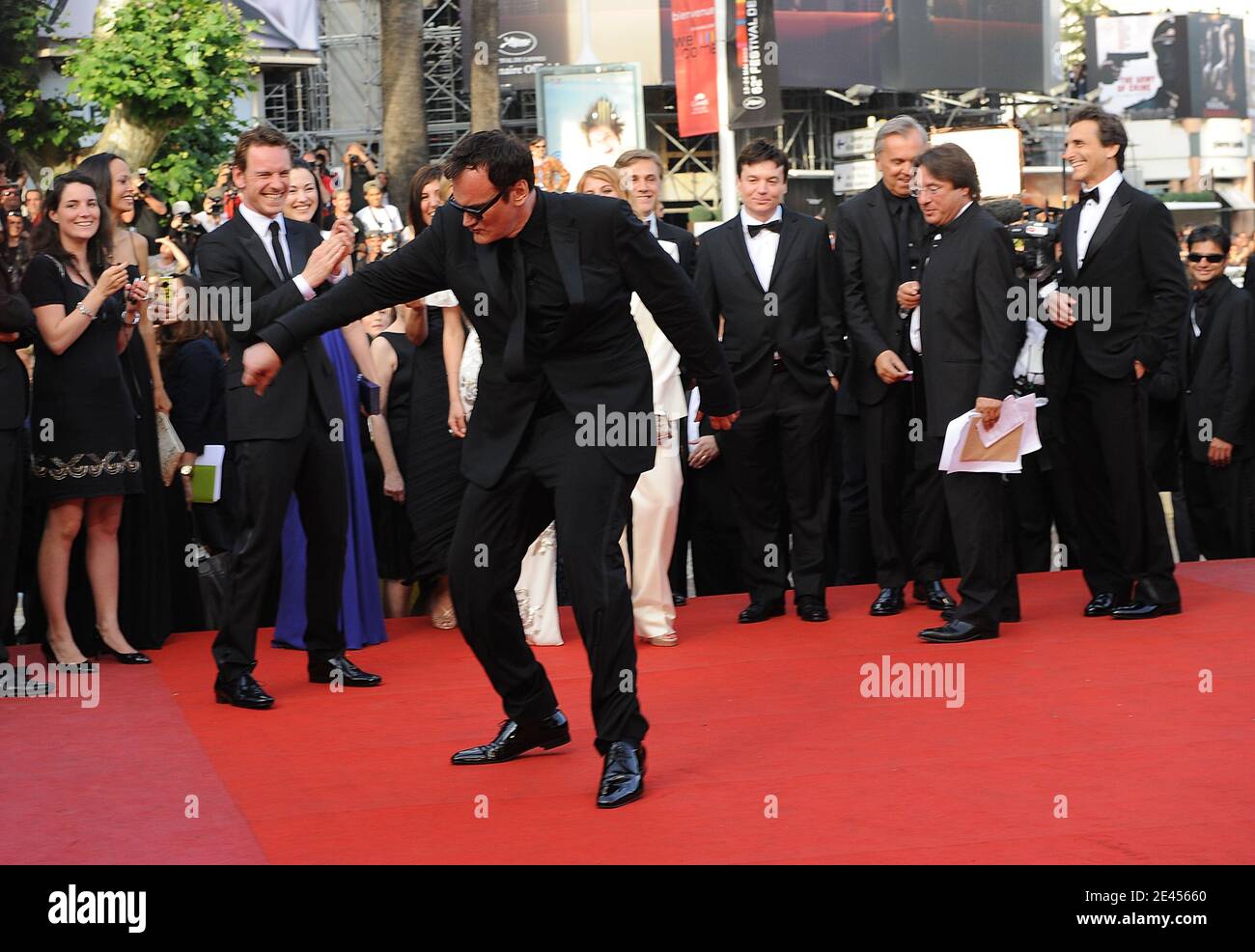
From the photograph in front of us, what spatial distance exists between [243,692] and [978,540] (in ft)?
10.6

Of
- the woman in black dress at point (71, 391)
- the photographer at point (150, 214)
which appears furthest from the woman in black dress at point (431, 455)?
the photographer at point (150, 214)

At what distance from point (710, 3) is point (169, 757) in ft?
69.5

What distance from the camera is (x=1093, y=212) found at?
8.16 meters

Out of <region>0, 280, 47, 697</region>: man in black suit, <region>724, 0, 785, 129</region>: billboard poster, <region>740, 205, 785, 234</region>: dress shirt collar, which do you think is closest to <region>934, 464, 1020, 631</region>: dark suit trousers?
<region>740, 205, 785, 234</region>: dress shirt collar

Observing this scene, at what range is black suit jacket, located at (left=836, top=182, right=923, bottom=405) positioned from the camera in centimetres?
836

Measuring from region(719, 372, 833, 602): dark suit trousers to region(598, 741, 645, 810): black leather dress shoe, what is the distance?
10.4ft

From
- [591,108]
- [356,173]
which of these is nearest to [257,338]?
[356,173]

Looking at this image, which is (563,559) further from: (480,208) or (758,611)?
(758,611)

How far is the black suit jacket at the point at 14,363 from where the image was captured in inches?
278

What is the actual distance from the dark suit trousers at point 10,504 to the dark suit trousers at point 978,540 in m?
3.98

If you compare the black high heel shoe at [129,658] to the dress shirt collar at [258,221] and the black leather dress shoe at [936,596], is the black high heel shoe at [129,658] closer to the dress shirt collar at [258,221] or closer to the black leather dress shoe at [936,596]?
the dress shirt collar at [258,221]
